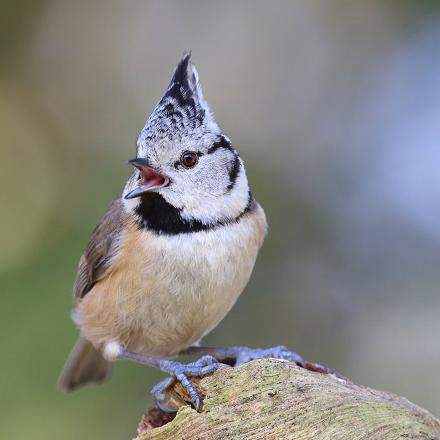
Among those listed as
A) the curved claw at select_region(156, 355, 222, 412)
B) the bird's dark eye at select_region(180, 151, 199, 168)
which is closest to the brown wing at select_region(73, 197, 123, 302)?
the bird's dark eye at select_region(180, 151, 199, 168)

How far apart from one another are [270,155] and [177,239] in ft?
11.6

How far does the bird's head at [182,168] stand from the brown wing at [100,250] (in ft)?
0.67

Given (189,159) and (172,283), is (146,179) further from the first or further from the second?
(172,283)

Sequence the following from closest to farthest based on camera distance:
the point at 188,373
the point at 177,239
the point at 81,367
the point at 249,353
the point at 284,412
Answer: the point at 284,412 < the point at 188,373 < the point at 177,239 < the point at 249,353 < the point at 81,367

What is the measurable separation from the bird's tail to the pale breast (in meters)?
0.67

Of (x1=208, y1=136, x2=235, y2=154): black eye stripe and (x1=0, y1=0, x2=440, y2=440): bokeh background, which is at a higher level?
(x1=0, y1=0, x2=440, y2=440): bokeh background

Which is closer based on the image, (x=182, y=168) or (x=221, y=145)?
(x=182, y=168)

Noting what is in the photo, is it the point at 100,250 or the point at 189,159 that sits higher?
the point at 189,159

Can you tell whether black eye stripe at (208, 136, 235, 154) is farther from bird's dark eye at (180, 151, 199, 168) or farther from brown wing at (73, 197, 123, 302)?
brown wing at (73, 197, 123, 302)

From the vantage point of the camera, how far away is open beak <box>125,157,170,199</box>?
3.54m

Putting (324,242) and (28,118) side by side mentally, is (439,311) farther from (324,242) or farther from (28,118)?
(28,118)

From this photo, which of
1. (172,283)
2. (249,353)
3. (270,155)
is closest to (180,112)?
(172,283)

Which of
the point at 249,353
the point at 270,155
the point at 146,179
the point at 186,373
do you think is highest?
the point at 270,155

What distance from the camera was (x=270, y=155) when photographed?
7.08 metres
